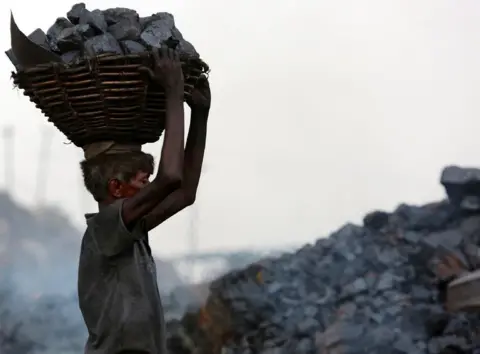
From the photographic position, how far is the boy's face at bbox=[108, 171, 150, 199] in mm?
1339

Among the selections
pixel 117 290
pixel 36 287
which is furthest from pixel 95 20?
pixel 36 287

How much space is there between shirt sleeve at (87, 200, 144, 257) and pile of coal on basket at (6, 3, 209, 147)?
0.12 meters

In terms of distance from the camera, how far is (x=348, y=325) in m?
3.82

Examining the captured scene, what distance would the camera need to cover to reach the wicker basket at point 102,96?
1.28 meters

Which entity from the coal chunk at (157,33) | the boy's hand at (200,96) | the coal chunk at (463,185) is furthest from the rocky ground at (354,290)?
the coal chunk at (157,33)

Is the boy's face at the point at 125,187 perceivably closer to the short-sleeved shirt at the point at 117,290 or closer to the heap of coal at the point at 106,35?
the short-sleeved shirt at the point at 117,290

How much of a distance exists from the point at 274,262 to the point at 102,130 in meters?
2.89

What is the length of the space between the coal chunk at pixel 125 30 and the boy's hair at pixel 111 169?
0.17 m

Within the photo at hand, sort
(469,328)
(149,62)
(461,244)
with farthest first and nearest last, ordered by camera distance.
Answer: (461,244), (469,328), (149,62)

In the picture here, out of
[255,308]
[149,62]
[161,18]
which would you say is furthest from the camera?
[255,308]

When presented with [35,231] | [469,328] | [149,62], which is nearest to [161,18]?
[149,62]

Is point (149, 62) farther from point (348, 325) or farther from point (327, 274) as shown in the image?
point (327, 274)

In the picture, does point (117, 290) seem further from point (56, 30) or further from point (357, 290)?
point (357, 290)

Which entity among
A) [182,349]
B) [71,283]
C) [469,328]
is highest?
[71,283]
